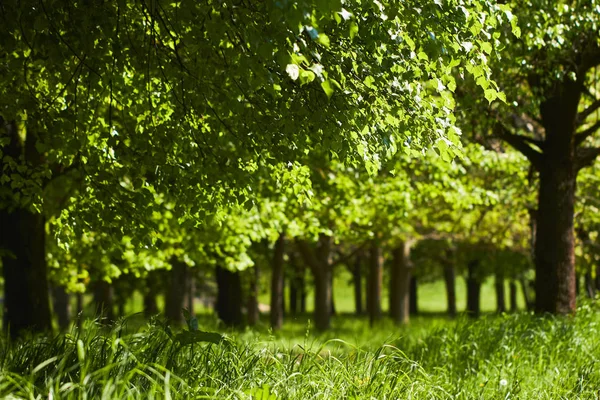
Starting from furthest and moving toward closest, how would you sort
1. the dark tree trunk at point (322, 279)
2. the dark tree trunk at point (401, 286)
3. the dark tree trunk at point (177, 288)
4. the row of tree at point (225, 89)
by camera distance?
the dark tree trunk at point (401, 286)
the dark tree trunk at point (322, 279)
the dark tree trunk at point (177, 288)
the row of tree at point (225, 89)

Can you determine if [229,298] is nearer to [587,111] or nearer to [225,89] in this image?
[587,111]

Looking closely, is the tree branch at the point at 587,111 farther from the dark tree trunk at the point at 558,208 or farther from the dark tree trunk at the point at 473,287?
the dark tree trunk at the point at 473,287

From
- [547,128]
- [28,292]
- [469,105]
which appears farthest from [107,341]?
[547,128]

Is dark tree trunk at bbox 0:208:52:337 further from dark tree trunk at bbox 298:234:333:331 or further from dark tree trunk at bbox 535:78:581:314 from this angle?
dark tree trunk at bbox 298:234:333:331

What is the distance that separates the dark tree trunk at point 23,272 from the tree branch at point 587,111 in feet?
28.3

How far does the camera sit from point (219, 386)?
5.01 meters

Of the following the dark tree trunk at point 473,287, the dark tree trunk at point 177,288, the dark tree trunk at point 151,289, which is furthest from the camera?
the dark tree trunk at point 473,287

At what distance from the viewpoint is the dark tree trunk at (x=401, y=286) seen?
1000 inches

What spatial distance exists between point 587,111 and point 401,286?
16.5 m

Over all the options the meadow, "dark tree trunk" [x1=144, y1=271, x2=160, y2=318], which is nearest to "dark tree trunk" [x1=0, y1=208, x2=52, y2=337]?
the meadow

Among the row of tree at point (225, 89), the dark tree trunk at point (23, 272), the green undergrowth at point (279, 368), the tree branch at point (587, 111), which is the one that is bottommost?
the green undergrowth at point (279, 368)

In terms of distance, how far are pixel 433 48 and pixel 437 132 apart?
0.98m

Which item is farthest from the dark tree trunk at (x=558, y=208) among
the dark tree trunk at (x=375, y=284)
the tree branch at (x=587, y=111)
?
the dark tree trunk at (x=375, y=284)

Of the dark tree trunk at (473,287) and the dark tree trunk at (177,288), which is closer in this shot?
the dark tree trunk at (177,288)
